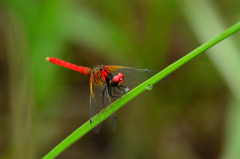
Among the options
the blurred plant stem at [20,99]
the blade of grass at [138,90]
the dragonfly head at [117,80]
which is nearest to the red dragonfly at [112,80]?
the dragonfly head at [117,80]

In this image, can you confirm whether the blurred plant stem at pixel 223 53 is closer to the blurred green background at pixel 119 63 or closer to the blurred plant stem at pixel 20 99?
the blurred green background at pixel 119 63

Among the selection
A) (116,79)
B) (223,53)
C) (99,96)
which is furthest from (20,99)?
(223,53)

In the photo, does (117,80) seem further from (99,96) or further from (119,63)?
(119,63)

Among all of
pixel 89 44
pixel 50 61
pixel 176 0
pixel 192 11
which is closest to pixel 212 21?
pixel 192 11

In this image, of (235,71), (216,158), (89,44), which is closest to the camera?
(235,71)

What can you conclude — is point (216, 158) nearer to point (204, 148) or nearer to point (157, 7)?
point (204, 148)

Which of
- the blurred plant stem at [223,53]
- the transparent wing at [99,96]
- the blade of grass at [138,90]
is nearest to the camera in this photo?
the blade of grass at [138,90]
